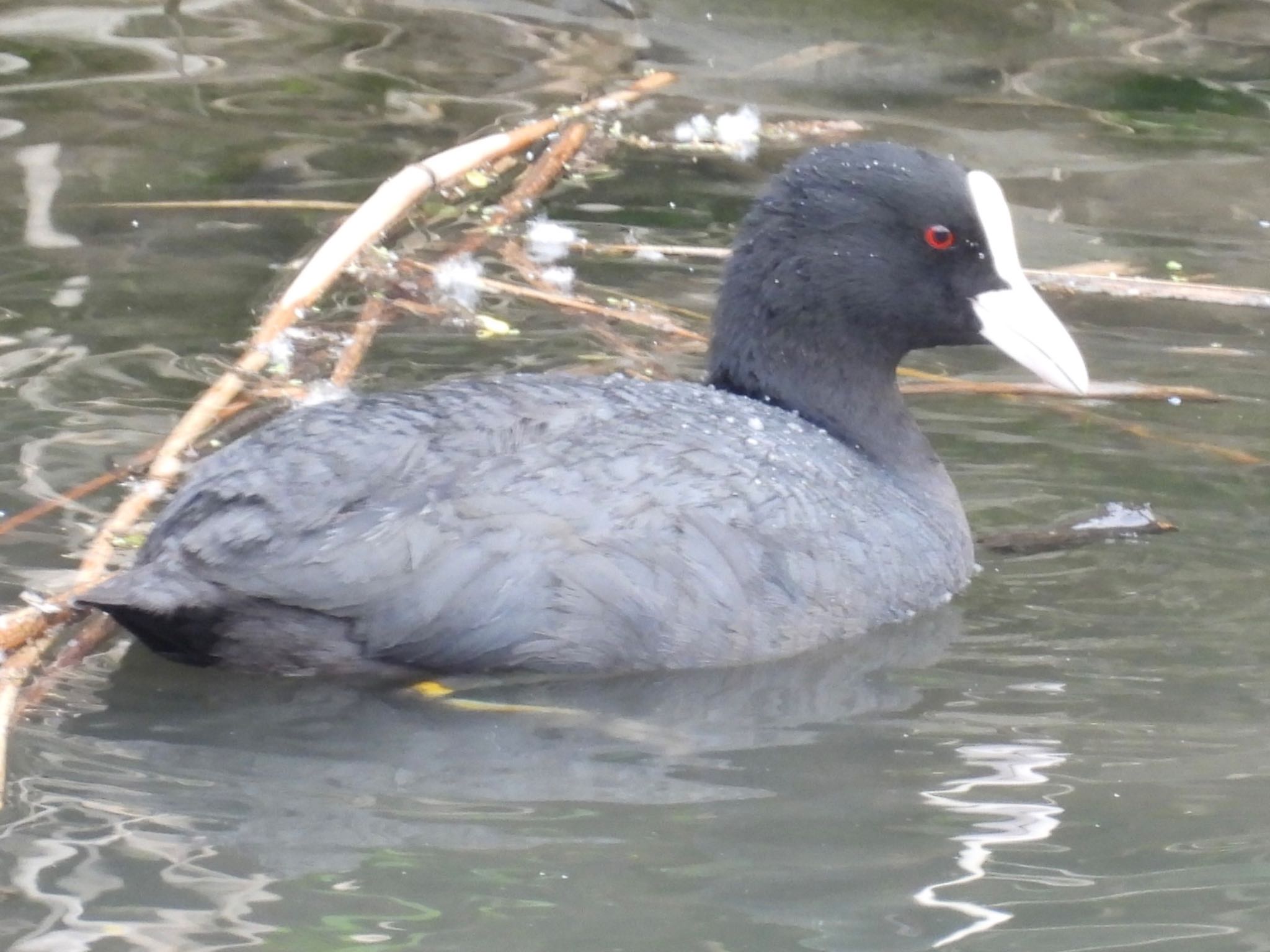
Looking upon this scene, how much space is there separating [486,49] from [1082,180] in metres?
2.43

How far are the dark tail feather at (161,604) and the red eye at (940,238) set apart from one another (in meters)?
1.76

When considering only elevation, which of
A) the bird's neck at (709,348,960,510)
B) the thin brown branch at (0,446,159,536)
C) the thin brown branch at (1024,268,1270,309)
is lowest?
the thin brown branch at (0,446,159,536)

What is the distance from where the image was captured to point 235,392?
4672 millimetres

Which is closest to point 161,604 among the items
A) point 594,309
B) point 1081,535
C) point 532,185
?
point 1081,535

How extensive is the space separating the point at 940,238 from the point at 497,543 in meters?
1.38

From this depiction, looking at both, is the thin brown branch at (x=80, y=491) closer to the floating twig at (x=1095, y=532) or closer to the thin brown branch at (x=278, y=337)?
the thin brown branch at (x=278, y=337)

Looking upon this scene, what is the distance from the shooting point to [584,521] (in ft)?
11.6

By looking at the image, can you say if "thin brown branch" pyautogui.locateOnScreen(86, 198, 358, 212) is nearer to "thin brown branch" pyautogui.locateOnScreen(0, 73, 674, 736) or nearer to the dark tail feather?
"thin brown branch" pyautogui.locateOnScreen(0, 73, 674, 736)

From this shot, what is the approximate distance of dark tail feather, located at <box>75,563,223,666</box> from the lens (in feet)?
11.1

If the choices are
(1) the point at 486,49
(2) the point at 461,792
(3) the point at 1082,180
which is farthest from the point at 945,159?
Answer: (1) the point at 486,49

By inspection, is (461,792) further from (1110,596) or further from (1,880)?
(1110,596)

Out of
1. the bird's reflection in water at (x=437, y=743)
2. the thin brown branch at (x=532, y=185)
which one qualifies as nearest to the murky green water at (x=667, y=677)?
the bird's reflection in water at (x=437, y=743)

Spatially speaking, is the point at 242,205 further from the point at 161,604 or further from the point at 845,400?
the point at 161,604

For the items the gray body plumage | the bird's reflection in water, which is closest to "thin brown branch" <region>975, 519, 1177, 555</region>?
the bird's reflection in water
